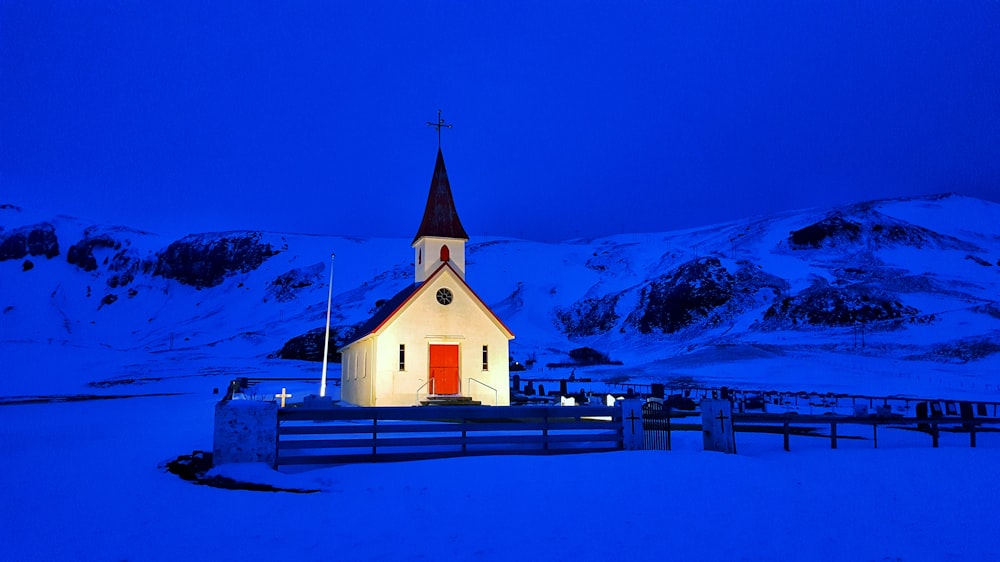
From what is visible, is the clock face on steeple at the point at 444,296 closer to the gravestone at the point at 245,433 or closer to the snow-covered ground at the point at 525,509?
the snow-covered ground at the point at 525,509

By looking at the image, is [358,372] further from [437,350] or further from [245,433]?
[245,433]

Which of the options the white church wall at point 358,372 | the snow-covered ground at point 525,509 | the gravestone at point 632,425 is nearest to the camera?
the snow-covered ground at point 525,509

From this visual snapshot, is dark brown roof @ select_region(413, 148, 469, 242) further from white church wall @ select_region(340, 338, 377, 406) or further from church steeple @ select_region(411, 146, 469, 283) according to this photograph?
white church wall @ select_region(340, 338, 377, 406)

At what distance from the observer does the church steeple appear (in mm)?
32812

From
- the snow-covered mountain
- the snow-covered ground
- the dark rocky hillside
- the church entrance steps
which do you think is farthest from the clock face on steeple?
the dark rocky hillside

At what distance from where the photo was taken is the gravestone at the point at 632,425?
606 inches

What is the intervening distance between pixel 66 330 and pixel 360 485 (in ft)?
479

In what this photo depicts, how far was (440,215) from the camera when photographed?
33.4 meters

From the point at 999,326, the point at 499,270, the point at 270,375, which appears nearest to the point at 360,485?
the point at 270,375

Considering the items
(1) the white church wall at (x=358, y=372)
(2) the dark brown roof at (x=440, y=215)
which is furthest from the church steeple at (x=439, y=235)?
(1) the white church wall at (x=358, y=372)

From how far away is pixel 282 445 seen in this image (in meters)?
13.2

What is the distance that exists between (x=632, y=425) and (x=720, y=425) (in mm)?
1890

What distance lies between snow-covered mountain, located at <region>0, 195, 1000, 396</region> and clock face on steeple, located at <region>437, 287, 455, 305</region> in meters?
31.1

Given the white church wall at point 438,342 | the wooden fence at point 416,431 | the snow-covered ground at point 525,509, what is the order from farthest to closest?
the white church wall at point 438,342, the wooden fence at point 416,431, the snow-covered ground at point 525,509
